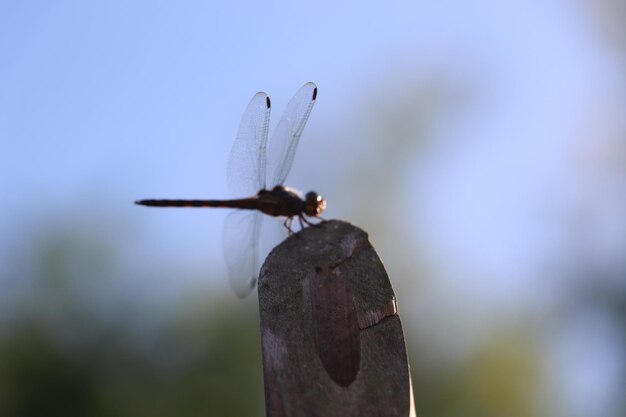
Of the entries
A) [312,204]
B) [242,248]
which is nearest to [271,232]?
[242,248]

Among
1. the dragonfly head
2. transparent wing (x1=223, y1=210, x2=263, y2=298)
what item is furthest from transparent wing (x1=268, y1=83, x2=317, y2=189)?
the dragonfly head

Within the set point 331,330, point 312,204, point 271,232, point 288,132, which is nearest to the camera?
point 331,330

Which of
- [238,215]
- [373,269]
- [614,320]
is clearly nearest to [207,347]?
[614,320]

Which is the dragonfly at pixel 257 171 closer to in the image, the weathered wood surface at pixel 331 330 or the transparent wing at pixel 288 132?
the transparent wing at pixel 288 132

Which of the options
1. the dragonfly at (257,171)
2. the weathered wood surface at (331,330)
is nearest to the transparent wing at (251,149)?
the dragonfly at (257,171)

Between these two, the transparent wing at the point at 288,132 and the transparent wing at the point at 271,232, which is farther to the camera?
the transparent wing at the point at 288,132

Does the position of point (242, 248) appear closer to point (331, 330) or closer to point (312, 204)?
point (312, 204)

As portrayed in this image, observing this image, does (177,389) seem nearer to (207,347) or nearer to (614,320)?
(207,347)
